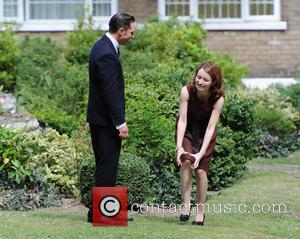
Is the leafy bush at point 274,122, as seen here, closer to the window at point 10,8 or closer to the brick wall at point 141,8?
the brick wall at point 141,8

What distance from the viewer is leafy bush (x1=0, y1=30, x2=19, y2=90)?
16.1m

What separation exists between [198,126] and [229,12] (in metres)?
10.2

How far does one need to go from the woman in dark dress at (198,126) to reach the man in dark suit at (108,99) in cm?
63

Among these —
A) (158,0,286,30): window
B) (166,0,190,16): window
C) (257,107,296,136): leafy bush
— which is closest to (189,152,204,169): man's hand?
(257,107,296,136): leafy bush

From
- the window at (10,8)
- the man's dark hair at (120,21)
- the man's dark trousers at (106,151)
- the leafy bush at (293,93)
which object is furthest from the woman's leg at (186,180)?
the window at (10,8)

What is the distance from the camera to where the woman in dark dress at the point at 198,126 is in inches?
351

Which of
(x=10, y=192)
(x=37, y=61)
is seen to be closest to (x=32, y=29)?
(x=37, y=61)

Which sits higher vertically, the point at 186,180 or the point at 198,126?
the point at 198,126

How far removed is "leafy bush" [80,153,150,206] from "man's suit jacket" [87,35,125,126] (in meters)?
1.50

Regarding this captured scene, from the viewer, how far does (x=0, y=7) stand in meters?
18.9

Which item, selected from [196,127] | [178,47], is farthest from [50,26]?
[196,127]

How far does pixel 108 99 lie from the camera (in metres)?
8.52

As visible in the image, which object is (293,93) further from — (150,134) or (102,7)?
(150,134)

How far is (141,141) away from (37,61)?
561cm
